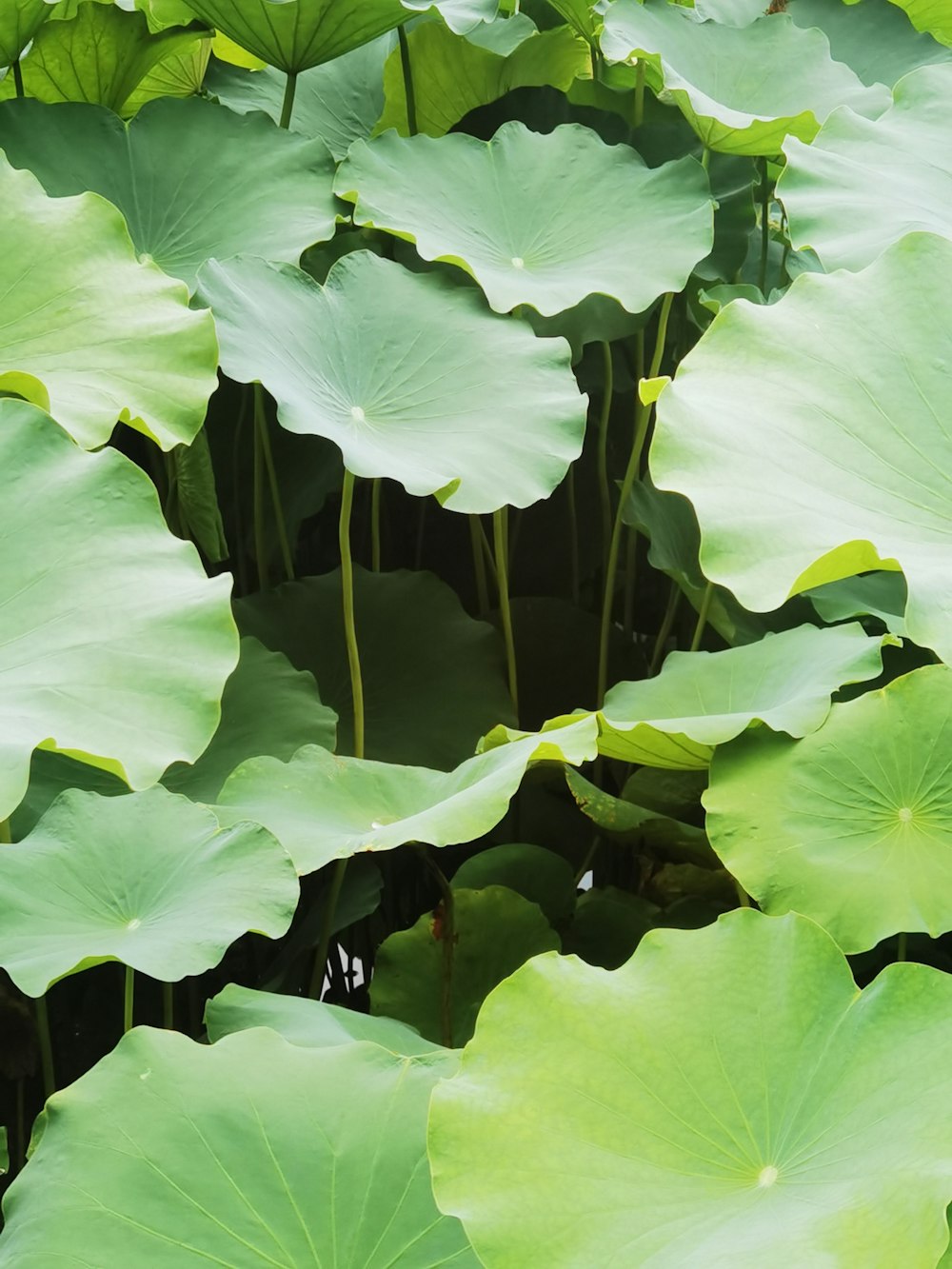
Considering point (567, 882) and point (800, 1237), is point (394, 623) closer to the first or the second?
point (567, 882)

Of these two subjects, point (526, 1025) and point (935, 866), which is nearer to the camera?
point (526, 1025)

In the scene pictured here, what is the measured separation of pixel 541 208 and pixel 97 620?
0.74 meters

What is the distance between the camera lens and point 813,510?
2.64 feet

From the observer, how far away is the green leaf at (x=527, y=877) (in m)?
1.20

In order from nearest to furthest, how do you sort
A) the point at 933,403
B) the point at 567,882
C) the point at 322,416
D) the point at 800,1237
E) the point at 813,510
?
1. the point at 800,1237
2. the point at 813,510
3. the point at 933,403
4. the point at 322,416
5. the point at 567,882

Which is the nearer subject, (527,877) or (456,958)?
(456,958)

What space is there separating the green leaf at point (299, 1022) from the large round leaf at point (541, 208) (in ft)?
2.18

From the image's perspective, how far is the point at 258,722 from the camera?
1142 millimetres

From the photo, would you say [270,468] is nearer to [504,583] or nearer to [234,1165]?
[504,583]

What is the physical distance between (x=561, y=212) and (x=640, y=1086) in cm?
94

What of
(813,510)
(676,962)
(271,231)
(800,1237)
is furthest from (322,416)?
(800,1237)

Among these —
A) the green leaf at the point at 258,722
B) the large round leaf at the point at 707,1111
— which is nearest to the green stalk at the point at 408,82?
the green leaf at the point at 258,722

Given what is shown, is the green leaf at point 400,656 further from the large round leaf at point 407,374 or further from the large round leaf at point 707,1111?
the large round leaf at point 707,1111

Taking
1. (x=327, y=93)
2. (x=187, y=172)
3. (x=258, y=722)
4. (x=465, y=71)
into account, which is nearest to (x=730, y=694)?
(x=258, y=722)
